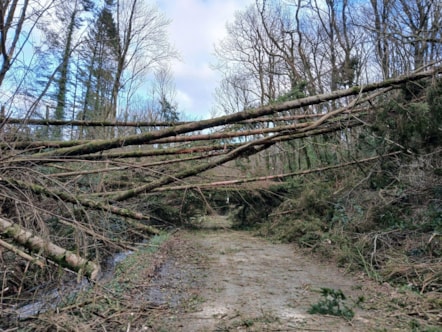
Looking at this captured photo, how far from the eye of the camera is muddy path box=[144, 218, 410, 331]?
3291 millimetres

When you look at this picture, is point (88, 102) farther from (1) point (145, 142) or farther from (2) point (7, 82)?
(1) point (145, 142)

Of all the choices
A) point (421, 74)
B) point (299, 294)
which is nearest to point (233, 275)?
point (299, 294)

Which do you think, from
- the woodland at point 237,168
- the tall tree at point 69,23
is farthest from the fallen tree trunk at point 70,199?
the tall tree at point 69,23

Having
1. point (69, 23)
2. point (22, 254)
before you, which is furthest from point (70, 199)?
point (69, 23)

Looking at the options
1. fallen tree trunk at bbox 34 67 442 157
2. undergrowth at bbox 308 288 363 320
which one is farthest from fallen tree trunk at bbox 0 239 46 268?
undergrowth at bbox 308 288 363 320

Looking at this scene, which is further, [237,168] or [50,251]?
[237,168]

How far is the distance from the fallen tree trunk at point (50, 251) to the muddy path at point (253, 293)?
0.92 m

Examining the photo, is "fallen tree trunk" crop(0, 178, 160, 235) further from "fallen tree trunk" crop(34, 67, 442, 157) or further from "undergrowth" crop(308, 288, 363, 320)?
"undergrowth" crop(308, 288, 363, 320)

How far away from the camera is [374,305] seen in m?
3.84

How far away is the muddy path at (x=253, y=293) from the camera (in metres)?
3.29

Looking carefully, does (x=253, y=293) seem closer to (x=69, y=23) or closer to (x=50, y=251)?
(x=50, y=251)

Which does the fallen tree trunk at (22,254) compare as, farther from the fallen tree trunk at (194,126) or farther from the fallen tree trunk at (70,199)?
the fallen tree trunk at (194,126)

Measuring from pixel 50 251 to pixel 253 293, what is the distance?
9.12ft

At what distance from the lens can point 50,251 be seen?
116 inches
